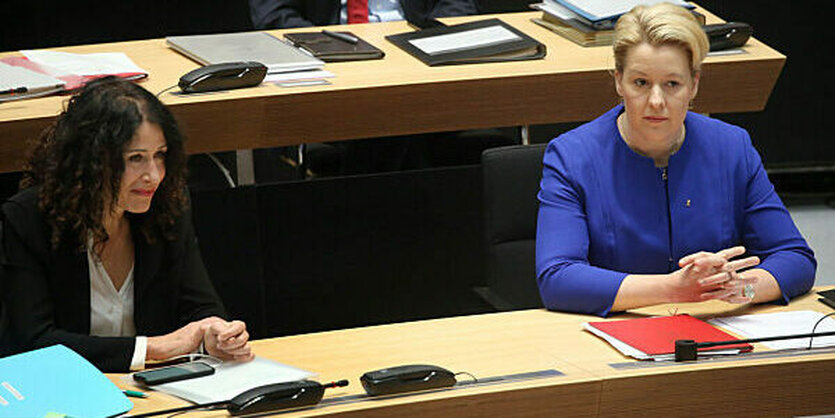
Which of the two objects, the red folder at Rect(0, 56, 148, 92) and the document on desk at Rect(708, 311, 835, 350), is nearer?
the document on desk at Rect(708, 311, 835, 350)

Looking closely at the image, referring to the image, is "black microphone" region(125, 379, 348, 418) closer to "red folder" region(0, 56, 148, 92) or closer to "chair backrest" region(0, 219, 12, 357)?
"chair backrest" region(0, 219, 12, 357)

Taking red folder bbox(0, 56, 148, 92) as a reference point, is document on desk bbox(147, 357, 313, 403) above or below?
below

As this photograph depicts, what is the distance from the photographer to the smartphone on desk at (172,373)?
89.2 inches

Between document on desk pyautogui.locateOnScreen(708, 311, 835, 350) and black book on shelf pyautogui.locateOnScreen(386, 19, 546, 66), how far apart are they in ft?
4.32

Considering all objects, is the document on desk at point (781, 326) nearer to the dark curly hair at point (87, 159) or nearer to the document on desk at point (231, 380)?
the document on desk at point (231, 380)

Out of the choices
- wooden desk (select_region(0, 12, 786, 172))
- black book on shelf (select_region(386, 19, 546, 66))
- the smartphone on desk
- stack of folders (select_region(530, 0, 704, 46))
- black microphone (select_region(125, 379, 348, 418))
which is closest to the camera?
black microphone (select_region(125, 379, 348, 418))

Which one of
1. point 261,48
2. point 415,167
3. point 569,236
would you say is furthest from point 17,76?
point 569,236

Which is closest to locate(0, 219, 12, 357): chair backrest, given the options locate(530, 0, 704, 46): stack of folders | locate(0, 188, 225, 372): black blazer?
locate(0, 188, 225, 372): black blazer

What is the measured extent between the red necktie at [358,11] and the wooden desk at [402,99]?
51cm

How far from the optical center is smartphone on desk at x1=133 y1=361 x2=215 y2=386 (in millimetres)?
2266

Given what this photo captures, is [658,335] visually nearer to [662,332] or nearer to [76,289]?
[662,332]

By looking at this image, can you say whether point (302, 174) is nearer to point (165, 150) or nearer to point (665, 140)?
point (165, 150)

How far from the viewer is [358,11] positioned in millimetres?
4293

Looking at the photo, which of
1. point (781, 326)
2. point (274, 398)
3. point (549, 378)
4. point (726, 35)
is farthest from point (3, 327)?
point (726, 35)
